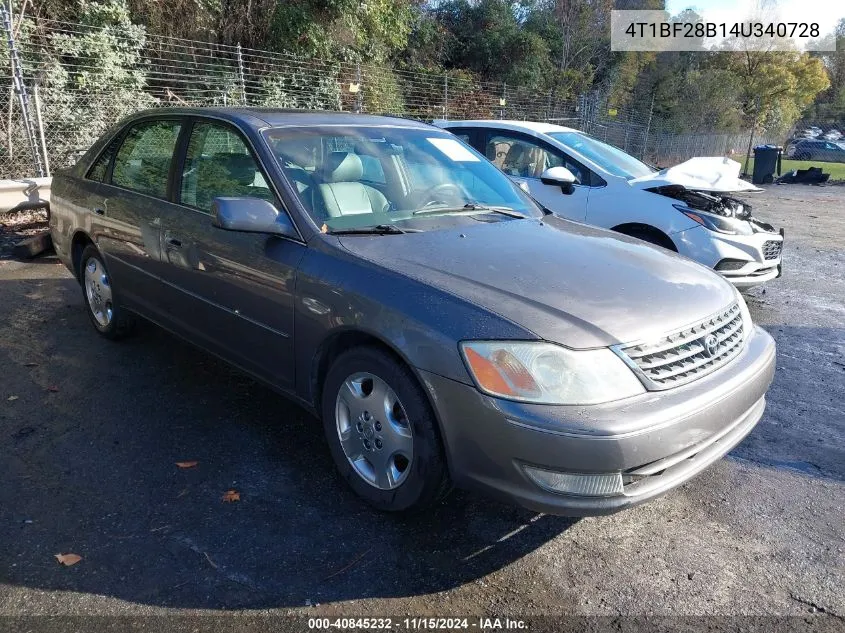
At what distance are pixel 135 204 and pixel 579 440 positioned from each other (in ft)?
10.7

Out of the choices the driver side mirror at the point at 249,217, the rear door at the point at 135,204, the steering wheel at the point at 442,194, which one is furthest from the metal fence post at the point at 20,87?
the steering wheel at the point at 442,194

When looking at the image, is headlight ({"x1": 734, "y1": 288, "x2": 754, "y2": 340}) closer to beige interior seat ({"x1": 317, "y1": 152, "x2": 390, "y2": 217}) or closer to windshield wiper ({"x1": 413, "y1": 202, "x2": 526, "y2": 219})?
windshield wiper ({"x1": 413, "y1": 202, "x2": 526, "y2": 219})

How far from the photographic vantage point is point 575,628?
225 centimetres

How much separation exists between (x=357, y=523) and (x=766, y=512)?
1863 mm

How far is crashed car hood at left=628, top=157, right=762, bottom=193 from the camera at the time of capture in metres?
5.91

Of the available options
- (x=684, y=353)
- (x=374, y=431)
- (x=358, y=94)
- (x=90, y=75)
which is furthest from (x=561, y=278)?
(x=358, y=94)

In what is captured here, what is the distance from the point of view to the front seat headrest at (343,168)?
133 inches

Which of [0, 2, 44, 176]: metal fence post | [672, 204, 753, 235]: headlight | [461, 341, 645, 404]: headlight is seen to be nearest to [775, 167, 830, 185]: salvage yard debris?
[672, 204, 753, 235]: headlight

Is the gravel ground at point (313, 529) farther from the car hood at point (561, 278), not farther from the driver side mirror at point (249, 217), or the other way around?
the driver side mirror at point (249, 217)

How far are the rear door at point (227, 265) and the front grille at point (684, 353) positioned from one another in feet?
5.13

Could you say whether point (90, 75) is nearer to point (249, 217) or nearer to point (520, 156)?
point (520, 156)

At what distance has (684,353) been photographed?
8.30 feet

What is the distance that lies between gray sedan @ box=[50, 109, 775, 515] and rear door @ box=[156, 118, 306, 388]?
13mm

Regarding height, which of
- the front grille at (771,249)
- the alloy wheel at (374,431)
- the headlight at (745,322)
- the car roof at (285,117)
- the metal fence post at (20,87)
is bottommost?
the alloy wheel at (374,431)
